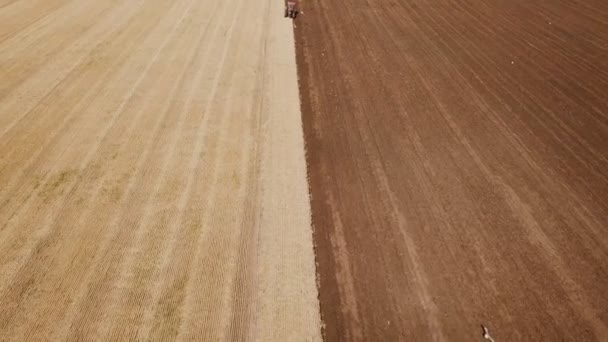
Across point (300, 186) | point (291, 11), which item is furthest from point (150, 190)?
point (291, 11)

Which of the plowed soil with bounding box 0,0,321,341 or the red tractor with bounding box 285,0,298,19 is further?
the red tractor with bounding box 285,0,298,19

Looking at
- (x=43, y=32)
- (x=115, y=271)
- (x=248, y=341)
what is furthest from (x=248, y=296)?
(x=43, y=32)

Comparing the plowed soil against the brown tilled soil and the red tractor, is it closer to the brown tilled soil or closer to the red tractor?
the brown tilled soil

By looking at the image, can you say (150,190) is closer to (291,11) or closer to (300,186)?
(300,186)

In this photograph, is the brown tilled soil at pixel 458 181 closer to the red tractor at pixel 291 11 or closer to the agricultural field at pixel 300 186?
the agricultural field at pixel 300 186

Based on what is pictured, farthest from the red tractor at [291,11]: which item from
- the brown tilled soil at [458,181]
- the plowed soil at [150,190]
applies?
the plowed soil at [150,190]

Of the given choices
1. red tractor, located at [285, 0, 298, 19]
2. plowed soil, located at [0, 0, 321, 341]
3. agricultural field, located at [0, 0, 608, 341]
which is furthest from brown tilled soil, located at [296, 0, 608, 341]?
red tractor, located at [285, 0, 298, 19]
